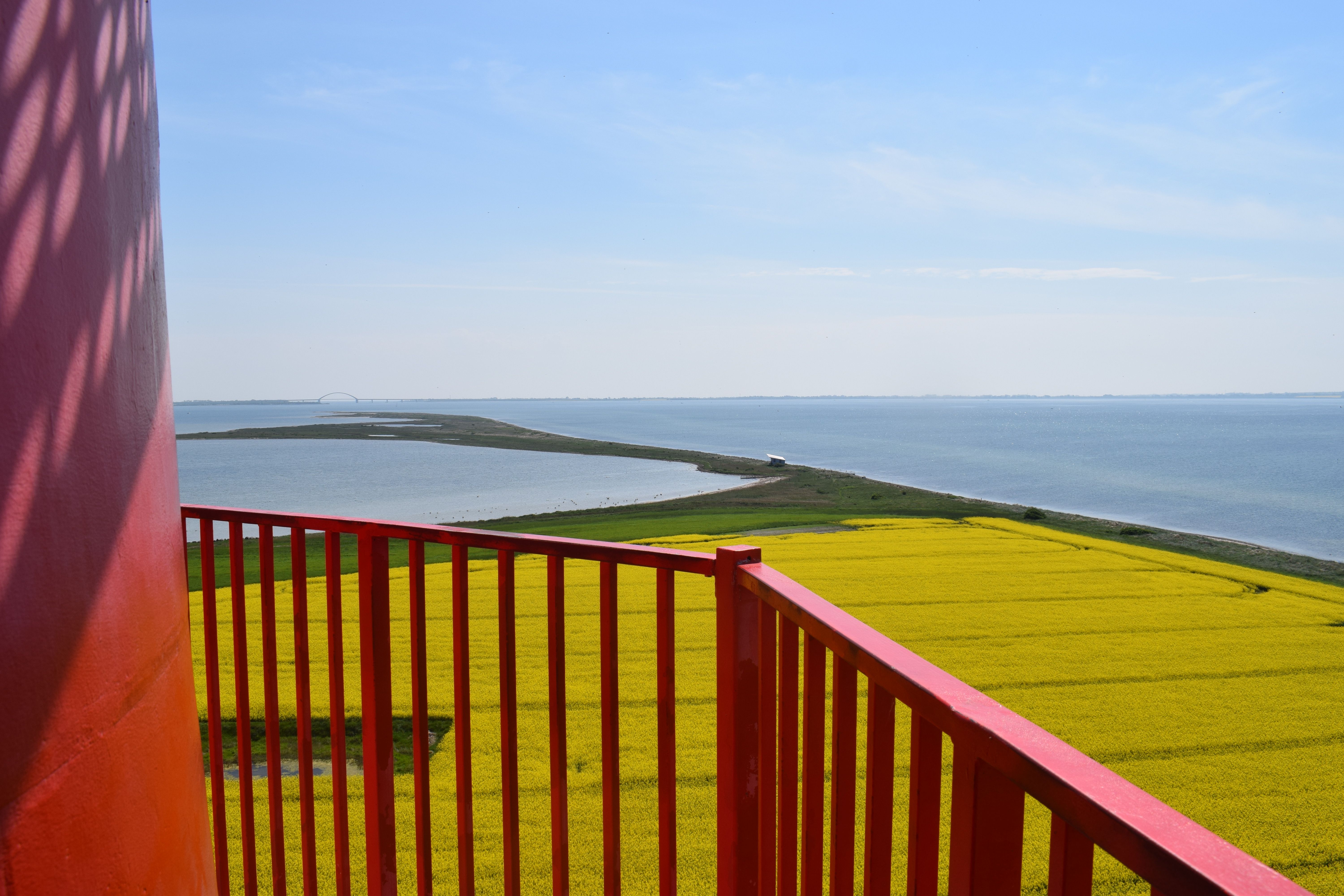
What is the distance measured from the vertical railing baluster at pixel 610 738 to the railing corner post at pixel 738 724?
11.6 inches

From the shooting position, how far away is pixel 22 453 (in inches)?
49.3

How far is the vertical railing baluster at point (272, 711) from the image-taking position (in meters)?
2.42

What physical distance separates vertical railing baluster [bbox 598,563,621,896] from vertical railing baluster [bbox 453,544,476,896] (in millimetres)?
370

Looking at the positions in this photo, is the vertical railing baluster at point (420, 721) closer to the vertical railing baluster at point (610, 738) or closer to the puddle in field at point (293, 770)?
the vertical railing baluster at point (610, 738)

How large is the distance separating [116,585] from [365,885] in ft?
7.96

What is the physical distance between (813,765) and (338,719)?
5.15 ft

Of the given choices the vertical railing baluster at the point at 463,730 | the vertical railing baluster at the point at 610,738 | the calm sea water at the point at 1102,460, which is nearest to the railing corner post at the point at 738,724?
the vertical railing baluster at the point at 610,738

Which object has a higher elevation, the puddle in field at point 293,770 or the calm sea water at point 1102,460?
the puddle in field at point 293,770

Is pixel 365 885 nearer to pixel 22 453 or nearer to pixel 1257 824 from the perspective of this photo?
pixel 22 453

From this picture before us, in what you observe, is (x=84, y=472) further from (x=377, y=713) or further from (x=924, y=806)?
(x=924, y=806)

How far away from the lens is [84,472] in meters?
1.41

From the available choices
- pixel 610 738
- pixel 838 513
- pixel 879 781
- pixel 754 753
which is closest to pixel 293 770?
pixel 610 738

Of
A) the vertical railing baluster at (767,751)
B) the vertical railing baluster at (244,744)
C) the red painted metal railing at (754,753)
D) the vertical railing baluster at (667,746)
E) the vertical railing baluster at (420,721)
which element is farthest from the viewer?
the vertical railing baluster at (244,744)

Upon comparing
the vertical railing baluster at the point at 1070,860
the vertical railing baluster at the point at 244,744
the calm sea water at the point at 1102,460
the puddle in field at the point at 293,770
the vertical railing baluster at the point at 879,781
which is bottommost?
the calm sea water at the point at 1102,460
